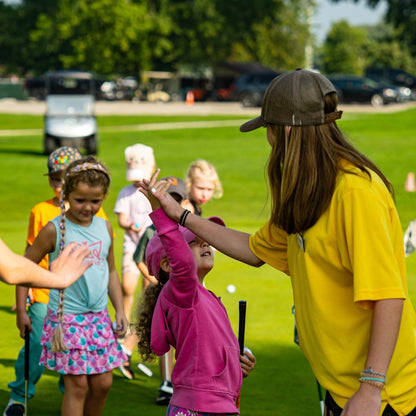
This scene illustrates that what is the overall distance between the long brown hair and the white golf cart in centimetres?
2240

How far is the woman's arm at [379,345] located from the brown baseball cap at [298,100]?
27.2 inches

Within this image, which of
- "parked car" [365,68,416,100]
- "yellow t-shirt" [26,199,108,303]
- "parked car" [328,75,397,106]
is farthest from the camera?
"parked car" [365,68,416,100]

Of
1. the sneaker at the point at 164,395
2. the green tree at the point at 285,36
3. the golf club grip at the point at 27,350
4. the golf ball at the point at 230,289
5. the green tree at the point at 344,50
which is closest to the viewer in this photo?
the golf club grip at the point at 27,350

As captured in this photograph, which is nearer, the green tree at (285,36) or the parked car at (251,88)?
the parked car at (251,88)

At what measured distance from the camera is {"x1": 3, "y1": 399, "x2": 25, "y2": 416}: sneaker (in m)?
5.52

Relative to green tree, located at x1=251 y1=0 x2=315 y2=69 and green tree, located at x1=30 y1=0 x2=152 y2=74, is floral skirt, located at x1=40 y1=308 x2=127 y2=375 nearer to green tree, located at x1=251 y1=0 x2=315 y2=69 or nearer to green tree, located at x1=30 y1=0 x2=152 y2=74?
green tree, located at x1=30 y1=0 x2=152 y2=74

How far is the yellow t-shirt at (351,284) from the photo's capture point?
278 cm

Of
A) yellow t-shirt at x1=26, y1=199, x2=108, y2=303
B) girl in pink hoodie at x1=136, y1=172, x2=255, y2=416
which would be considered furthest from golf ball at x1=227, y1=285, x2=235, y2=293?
girl in pink hoodie at x1=136, y1=172, x2=255, y2=416

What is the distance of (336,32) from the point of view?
126125 mm

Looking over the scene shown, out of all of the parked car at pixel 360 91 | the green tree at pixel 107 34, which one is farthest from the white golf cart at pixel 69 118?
the green tree at pixel 107 34

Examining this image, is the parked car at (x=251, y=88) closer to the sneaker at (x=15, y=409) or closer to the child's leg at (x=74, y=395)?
the sneaker at (x=15, y=409)

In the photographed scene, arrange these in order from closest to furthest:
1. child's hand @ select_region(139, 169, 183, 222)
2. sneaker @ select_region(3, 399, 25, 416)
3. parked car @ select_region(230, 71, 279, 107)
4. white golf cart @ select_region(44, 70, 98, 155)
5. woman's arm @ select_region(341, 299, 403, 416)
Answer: woman's arm @ select_region(341, 299, 403, 416) < child's hand @ select_region(139, 169, 183, 222) < sneaker @ select_region(3, 399, 25, 416) < white golf cart @ select_region(44, 70, 98, 155) < parked car @ select_region(230, 71, 279, 107)

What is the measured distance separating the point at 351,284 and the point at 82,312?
93.7 inches

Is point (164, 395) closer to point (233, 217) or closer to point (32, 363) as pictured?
point (32, 363)
